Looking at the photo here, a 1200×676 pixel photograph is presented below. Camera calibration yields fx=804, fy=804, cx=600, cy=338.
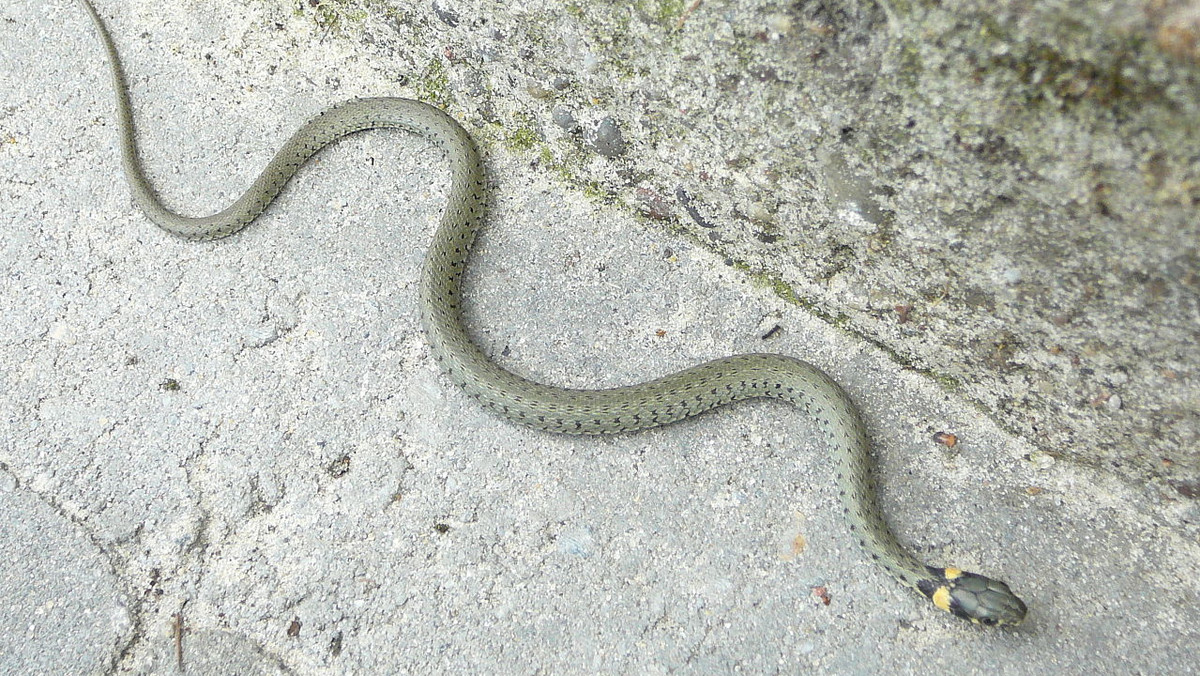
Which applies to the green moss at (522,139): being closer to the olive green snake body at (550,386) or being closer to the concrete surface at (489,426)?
the concrete surface at (489,426)

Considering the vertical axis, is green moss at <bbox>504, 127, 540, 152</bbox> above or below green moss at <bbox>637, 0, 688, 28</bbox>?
below

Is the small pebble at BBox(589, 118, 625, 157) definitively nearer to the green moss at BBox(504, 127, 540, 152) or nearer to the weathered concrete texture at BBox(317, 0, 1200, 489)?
the weathered concrete texture at BBox(317, 0, 1200, 489)

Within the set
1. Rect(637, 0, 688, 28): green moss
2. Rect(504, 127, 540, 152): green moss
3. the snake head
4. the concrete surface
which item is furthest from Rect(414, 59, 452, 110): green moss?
the snake head

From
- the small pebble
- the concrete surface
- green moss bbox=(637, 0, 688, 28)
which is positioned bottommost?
the concrete surface

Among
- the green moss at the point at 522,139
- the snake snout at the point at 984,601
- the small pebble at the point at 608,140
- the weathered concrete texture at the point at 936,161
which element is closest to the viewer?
the weathered concrete texture at the point at 936,161

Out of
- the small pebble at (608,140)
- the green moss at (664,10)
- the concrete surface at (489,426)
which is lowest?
the concrete surface at (489,426)

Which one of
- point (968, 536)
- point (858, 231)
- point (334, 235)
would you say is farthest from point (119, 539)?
point (968, 536)

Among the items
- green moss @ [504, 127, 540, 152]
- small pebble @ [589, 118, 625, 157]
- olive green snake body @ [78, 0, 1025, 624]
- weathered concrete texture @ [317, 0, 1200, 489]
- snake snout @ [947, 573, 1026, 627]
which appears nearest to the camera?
weathered concrete texture @ [317, 0, 1200, 489]

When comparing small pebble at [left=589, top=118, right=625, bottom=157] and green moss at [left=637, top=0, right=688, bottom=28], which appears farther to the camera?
small pebble at [left=589, top=118, right=625, bottom=157]

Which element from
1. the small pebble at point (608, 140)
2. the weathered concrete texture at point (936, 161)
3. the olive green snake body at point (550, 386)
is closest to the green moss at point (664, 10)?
the weathered concrete texture at point (936, 161)
